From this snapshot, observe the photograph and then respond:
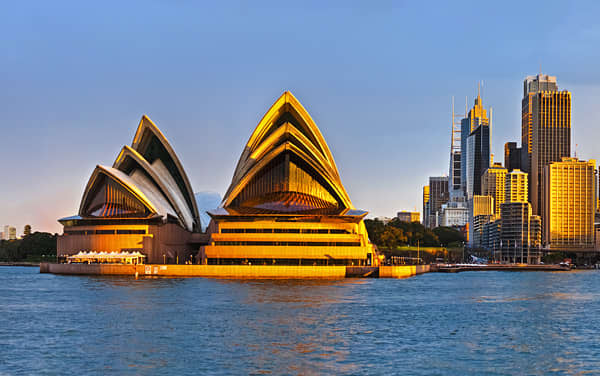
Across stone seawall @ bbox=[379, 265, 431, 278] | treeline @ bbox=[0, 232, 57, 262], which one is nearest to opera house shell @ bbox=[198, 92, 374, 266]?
stone seawall @ bbox=[379, 265, 431, 278]

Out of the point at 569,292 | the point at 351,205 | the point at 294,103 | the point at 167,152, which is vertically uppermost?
the point at 294,103

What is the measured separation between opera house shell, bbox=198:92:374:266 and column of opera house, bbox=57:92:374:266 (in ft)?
0.42

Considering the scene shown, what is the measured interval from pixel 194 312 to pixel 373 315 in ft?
39.6

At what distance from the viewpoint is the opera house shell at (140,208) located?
106 metres

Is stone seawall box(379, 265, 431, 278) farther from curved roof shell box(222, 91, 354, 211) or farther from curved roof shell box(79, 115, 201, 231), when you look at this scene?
curved roof shell box(79, 115, 201, 231)

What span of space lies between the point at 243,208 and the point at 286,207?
19.3 feet

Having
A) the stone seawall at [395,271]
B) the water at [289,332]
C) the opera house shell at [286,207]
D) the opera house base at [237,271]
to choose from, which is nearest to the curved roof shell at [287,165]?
the opera house shell at [286,207]

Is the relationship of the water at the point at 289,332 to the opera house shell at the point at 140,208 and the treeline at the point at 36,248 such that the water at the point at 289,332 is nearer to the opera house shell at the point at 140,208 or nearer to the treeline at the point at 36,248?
the opera house shell at the point at 140,208

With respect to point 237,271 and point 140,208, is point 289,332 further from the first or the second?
point 140,208

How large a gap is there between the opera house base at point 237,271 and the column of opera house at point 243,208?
8.63 ft

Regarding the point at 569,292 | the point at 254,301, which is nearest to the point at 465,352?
the point at 254,301

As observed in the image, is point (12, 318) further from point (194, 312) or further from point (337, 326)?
point (337, 326)

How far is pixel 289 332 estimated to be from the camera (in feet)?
147

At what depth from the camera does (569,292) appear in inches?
3302
